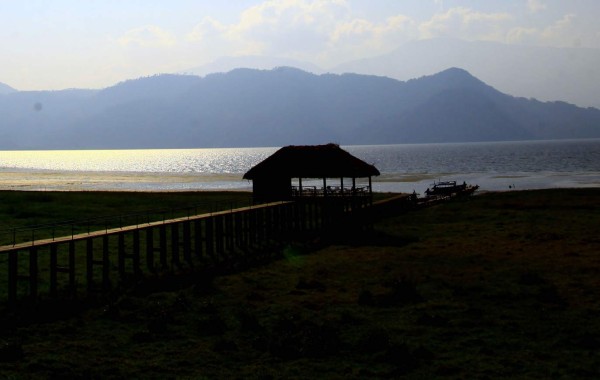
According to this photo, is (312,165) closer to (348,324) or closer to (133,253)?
(133,253)

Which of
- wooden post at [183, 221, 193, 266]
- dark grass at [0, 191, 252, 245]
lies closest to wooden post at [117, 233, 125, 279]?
wooden post at [183, 221, 193, 266]

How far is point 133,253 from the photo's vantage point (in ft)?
99.9

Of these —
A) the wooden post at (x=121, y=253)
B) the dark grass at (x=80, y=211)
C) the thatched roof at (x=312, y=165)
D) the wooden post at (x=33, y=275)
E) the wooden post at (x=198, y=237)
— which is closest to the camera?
the wooden post at (x=33, y=275)

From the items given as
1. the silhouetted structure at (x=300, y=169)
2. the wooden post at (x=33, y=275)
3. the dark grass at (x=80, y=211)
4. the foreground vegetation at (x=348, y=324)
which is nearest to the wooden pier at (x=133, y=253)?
the wooden post at (x=33, y=275)

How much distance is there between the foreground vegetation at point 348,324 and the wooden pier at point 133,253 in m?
1.98

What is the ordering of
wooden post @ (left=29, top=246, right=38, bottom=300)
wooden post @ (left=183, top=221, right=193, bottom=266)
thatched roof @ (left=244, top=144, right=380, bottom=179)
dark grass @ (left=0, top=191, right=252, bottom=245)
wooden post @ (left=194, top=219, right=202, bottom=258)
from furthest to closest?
thatched roof @ (left=244, top=144, right=380, bottom=179), dark grass @ (left=0, top=191, right=252, bottom=245), wooden post @ (left=194, top=219, right=202, bottom=258), wooden post @ (left=183, top=221, right=193, bottom=266), wooden post @ (left=29, top=246, right=38, bottom=300)

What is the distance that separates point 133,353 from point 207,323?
3.01 m

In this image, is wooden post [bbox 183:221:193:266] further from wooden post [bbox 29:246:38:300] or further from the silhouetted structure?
the silhouetted structure

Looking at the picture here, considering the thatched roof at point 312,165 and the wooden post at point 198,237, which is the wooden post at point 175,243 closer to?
the wooden post at point 198,237

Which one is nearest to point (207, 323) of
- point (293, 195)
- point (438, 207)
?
point (293, 195)

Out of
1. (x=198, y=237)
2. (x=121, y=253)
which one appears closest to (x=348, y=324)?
(x=121, y=253)

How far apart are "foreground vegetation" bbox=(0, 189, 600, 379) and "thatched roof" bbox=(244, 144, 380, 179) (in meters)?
12.5

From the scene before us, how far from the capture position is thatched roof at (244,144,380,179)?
46.5 meters

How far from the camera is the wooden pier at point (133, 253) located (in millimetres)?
24047
